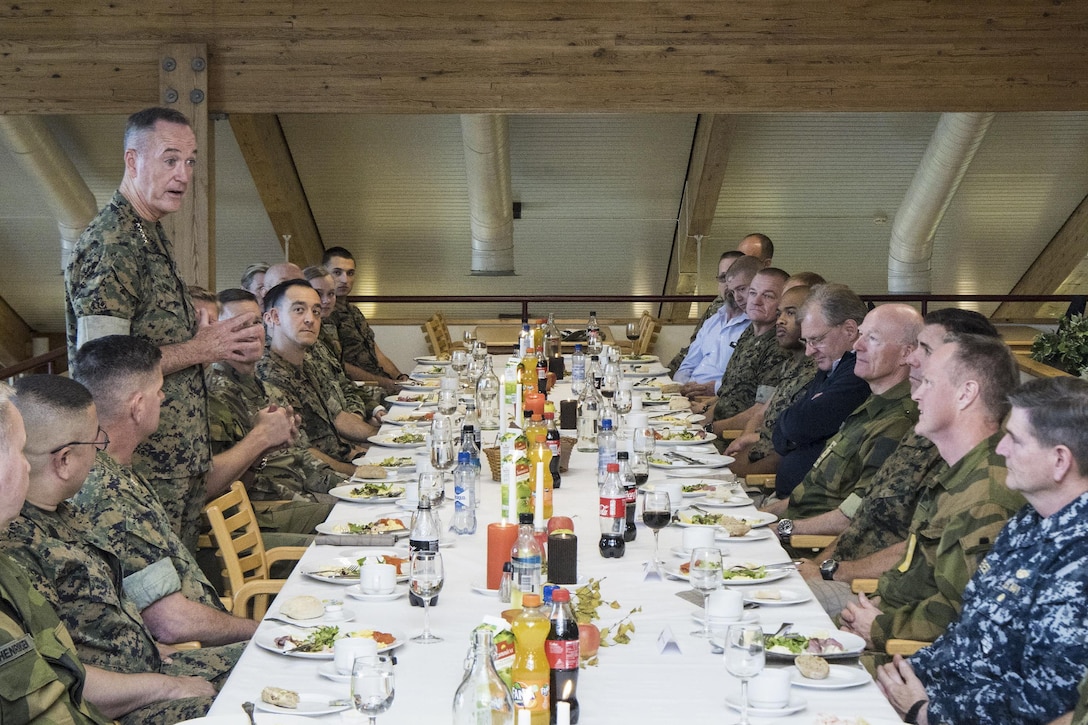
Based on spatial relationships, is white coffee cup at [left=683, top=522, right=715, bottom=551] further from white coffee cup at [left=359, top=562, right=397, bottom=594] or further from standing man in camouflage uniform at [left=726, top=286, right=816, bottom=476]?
standing man in camouflage uniform at [left=726, top=286, right=816, bottom=476]

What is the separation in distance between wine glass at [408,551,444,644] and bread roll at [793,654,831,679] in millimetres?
728

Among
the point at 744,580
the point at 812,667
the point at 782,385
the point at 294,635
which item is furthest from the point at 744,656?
the point at 782,385

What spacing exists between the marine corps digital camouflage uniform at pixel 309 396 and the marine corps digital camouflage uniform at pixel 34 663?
8.95 feet

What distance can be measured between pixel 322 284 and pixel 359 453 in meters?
1.28

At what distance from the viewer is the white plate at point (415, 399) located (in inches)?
248

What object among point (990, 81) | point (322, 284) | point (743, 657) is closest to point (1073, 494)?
point (743, 657)

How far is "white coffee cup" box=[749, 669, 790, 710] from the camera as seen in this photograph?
90.0 inches

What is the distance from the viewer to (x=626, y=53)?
7512 millimetres

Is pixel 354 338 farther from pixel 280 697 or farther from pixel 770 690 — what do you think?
pixel 770 690

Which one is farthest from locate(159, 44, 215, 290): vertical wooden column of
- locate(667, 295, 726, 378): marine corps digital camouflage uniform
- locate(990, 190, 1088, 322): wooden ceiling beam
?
locate(990, 190, 1088, 322): wooden ceiling beam

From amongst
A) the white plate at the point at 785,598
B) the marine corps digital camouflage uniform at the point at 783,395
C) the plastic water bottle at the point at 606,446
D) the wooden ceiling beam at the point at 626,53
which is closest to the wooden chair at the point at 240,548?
the plastic water bottle at the point at 606,446

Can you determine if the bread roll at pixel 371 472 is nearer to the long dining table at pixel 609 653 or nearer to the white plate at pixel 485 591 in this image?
the long dining table at pixel 609 653

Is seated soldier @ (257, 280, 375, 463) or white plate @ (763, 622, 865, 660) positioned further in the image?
seated soldier @ (257, 280, 375, 463)

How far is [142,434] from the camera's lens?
3285 mm
